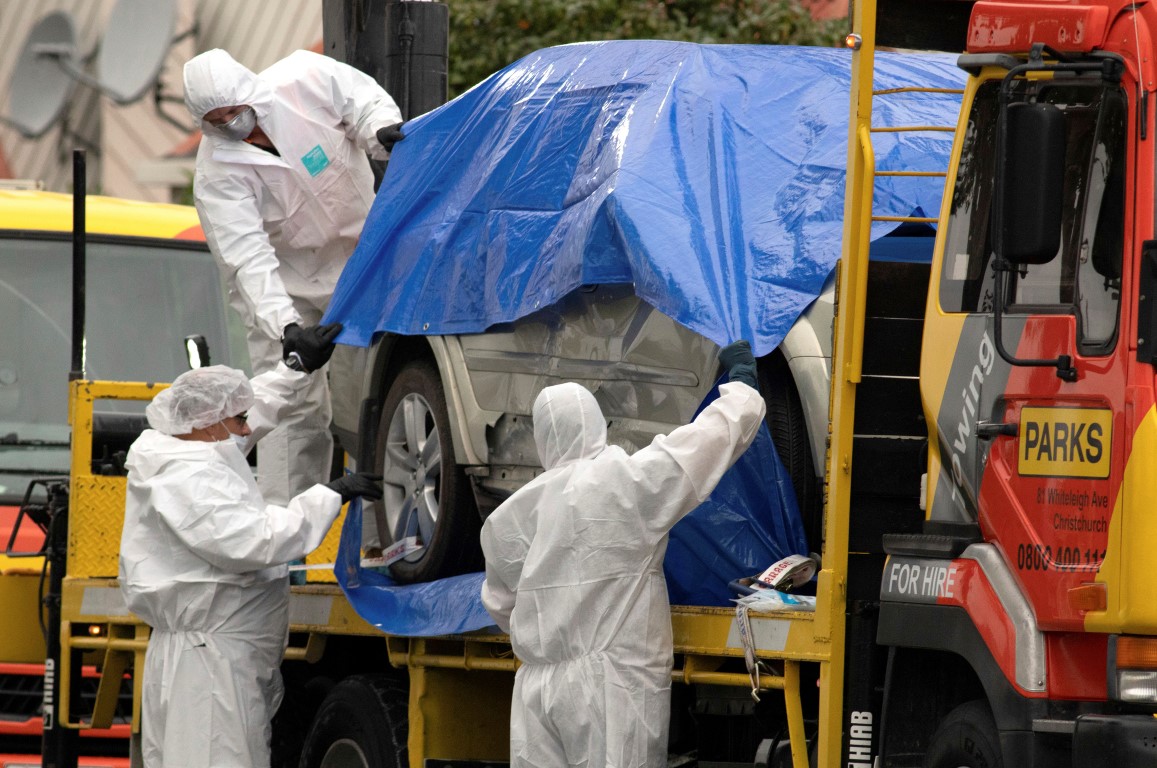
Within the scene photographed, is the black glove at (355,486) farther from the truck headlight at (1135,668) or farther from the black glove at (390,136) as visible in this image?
the truck headlight at (1135,668)

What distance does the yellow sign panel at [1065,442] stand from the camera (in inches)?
166

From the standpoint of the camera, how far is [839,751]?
497 centimetres

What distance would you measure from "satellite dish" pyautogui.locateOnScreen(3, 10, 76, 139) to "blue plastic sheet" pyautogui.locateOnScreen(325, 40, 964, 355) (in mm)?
15844

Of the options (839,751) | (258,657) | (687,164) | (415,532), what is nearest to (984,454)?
(839,751)

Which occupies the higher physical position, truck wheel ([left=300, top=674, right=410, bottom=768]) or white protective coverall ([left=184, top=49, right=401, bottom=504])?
white protective coverall ([left=184, top=49, right=401, bottom=504])

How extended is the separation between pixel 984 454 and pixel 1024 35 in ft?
3.35

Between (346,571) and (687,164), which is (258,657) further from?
(687,164)

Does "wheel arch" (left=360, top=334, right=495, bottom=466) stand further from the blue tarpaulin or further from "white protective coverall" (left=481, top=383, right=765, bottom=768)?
"white protective coverall" (left=481, top=383, right=765, bottom=768)

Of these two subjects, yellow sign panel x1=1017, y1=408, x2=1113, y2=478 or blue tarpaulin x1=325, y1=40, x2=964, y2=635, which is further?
blue tarpaulin x1=325, y1=40, x2=964, y2=635

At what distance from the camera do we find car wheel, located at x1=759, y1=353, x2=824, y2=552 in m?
5.49

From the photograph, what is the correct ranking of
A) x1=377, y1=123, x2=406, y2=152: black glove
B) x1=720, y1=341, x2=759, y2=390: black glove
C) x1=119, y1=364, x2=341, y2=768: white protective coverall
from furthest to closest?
x1=377, y1=123, x2=406, y2=152: black glove → x1=119, y1=364, x2=341, y2=768: white protective coverall → x1=720, y1=341, x2=759, y2=390: black glove

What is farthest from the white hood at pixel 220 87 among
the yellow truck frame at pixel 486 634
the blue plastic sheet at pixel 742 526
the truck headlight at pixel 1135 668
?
the truck headlight at pixel 1135 668

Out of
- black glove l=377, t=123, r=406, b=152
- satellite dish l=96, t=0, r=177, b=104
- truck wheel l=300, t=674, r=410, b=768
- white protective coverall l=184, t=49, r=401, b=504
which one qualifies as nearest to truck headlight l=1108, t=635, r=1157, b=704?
truck wheel l=300, t=674, r=410, b=768

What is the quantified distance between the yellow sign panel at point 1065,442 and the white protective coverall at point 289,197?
12.8ft
